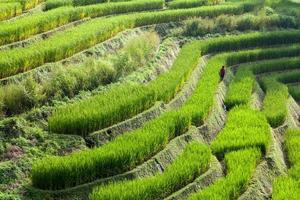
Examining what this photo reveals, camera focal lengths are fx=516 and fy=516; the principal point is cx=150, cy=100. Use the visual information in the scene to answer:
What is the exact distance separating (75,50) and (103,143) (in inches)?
248

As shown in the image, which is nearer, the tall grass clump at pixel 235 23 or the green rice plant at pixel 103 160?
the green rice plant at pixel 103 160

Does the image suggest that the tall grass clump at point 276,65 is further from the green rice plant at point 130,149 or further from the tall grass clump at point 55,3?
the tall grass clump at point 55,3

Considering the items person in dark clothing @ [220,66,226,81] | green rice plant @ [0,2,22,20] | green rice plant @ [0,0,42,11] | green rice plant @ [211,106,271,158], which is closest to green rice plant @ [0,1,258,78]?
green rice plant @ [0,2,22,20]

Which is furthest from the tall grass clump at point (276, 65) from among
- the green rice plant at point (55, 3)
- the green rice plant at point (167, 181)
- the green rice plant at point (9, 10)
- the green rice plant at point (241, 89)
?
the green rice plant at point (167, 181)

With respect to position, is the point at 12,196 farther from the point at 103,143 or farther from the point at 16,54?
the point at 16,54

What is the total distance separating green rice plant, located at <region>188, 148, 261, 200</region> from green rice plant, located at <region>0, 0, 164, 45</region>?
908cm

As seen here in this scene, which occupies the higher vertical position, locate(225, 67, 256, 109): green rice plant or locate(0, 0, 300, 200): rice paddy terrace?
locate(0, 0, 300, 200): rice paddy terrace

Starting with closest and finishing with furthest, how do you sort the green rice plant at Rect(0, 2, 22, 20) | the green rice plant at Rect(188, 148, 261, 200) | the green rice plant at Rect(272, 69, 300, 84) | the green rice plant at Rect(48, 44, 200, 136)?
1. the green rice plant at Rect(188, 148, 261, 200)
2. the green rice plant at Rect(48, 44, 200, 136)
3. the green rice plant at Rect(0, 2, 22, 20)
4. the green rice plant at Rect(272, 69, 300, 84)

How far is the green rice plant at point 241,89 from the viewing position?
20359 millimetres

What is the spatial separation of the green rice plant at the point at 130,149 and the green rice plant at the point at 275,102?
0.96 metres

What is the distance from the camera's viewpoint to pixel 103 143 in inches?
551

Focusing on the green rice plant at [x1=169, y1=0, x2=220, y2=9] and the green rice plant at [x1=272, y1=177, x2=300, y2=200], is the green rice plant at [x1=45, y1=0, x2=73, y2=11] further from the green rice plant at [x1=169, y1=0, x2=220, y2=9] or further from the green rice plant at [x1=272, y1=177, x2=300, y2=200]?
the green rice plant at [x1=272, y1=177, x2=300, y2=200]

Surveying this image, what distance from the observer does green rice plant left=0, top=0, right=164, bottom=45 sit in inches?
742

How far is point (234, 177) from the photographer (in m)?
13.7
